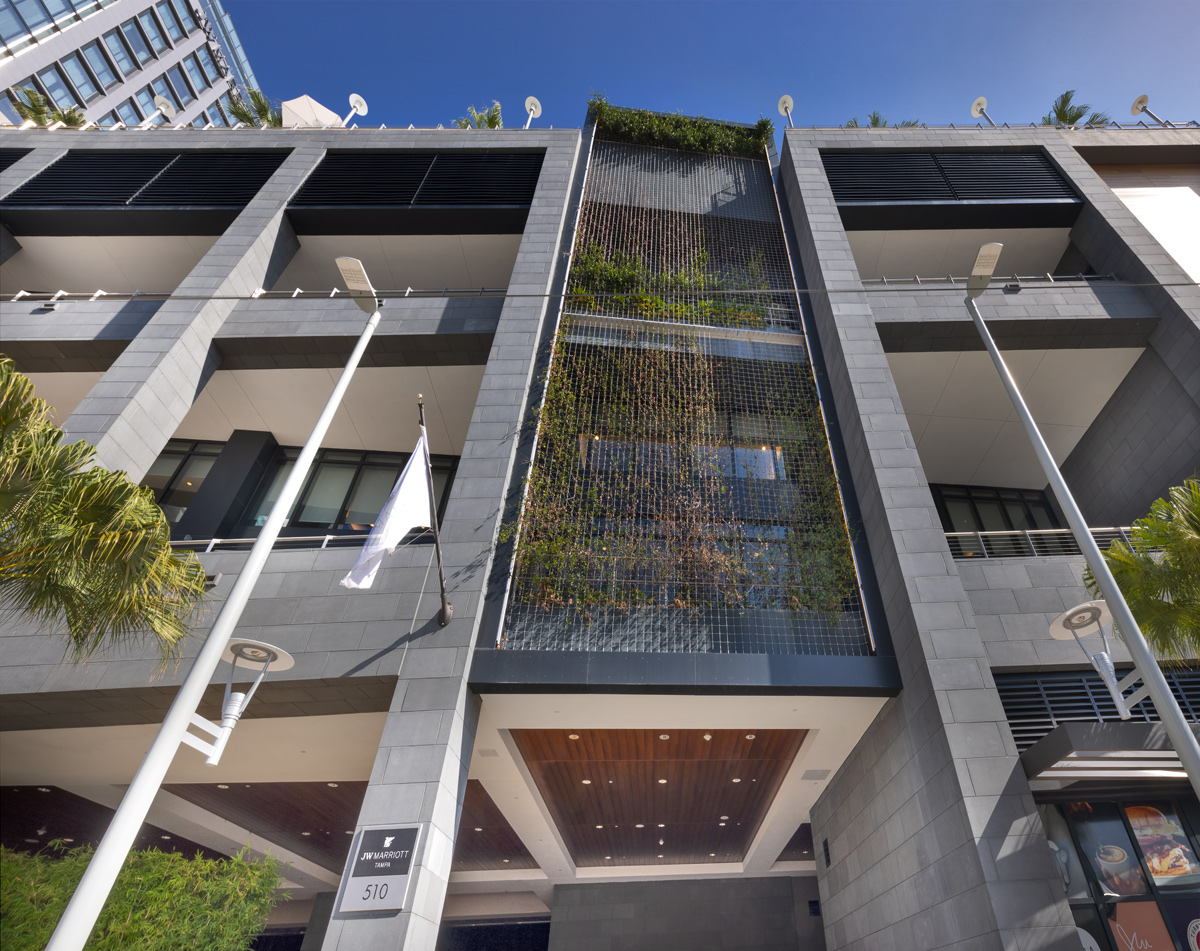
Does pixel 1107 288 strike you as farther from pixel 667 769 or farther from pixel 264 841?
pixel 264 841

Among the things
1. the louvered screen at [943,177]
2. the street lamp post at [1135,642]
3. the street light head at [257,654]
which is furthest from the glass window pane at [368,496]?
the louvered screen at [943,177]

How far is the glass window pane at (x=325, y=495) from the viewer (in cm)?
1571

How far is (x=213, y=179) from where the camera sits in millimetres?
17766

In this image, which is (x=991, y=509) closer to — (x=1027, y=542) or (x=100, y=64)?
(x=1027, y=542)

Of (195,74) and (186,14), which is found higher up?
(186,14)

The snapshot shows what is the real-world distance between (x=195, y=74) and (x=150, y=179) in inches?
2232

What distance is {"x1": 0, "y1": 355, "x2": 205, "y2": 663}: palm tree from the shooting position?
18.5 feet

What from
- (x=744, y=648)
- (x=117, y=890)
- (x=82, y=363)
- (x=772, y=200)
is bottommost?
(x=117, y=890)

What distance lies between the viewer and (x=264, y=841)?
16922 millimetres

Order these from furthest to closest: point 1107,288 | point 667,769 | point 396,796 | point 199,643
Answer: point 1107,288
point 667,769
point 199,643
point 396,796

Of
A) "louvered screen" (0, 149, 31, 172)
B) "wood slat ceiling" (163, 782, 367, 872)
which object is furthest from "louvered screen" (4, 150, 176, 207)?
"wood slat ceiling" (163, 782, 367, 872)

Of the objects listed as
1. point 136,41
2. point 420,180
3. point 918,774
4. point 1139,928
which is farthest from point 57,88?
point 1139,928

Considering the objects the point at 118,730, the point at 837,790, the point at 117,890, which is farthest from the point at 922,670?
the point at 118,730

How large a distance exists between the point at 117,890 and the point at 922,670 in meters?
10.9
